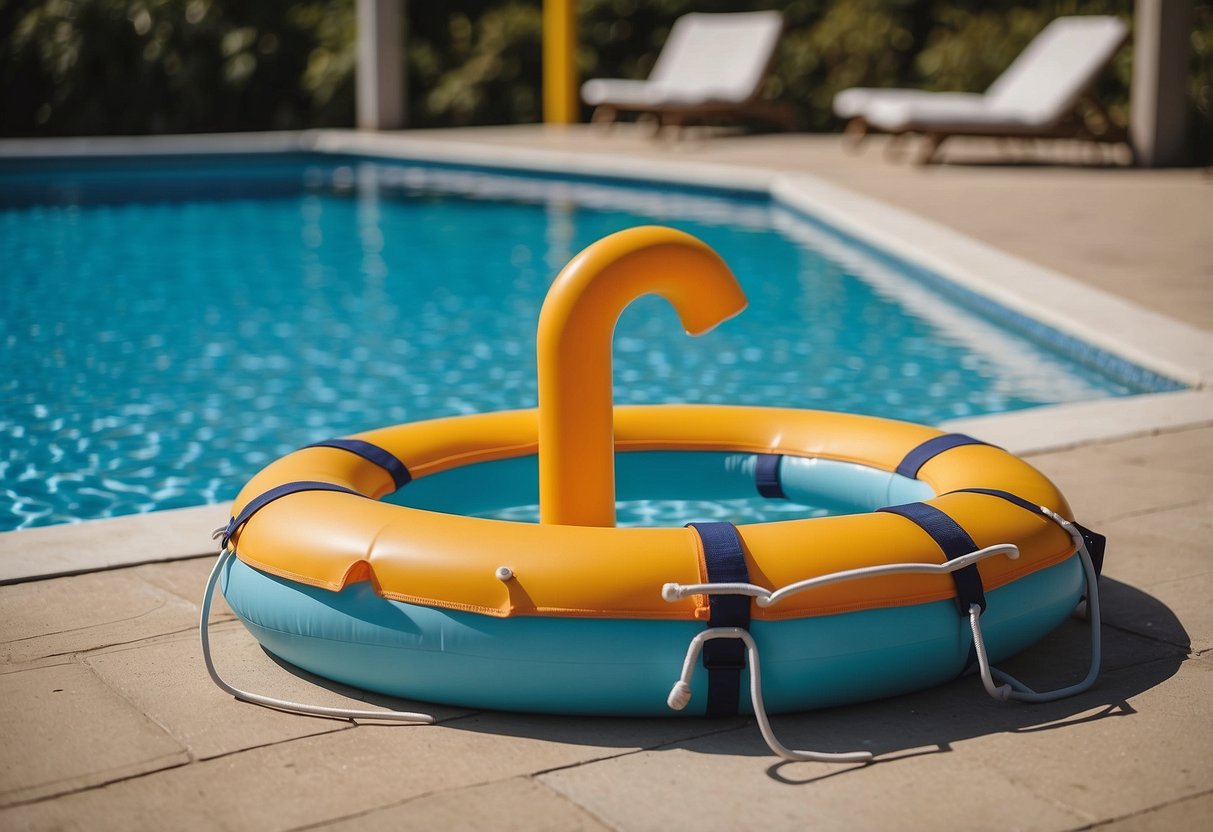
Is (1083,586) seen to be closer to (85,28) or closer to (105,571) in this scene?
(105,571)

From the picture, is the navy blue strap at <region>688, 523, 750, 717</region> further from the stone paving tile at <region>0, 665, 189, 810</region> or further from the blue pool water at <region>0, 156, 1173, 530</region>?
the blue pool water at <region>0, 156, 1173, 530</region>

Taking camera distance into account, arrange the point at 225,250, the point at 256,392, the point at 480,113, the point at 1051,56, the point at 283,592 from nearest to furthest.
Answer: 1. the point at 283,592
2. the point at 256,392
3. the point at 225,250
4. the point at 1051,56
5. the point at 480,113

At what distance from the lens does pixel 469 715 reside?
105 inches

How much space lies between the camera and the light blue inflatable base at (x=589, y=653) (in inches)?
101

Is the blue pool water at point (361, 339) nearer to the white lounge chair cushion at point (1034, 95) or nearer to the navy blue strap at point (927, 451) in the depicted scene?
the white lounge chair cushion at point (1034, 95)

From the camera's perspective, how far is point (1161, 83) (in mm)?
12203

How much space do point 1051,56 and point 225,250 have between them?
7169mm

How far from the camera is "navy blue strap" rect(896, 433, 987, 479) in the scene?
131 inches

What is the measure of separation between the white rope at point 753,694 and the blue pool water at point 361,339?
2714 millimetres

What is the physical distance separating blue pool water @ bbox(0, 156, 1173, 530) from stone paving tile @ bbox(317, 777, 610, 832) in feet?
8.89

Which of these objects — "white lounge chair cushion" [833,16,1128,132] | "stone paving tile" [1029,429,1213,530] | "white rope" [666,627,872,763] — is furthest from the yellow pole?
"white rope" [666,627,872,763]

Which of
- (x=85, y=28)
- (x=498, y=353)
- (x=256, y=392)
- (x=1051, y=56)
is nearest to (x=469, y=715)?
(x=256, y=392)

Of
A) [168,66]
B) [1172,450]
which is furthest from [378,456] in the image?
[168,66]

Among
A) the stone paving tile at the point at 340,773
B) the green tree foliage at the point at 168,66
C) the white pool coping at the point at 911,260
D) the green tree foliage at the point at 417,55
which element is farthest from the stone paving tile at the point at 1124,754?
the green tree foliage at the point at 168,66
